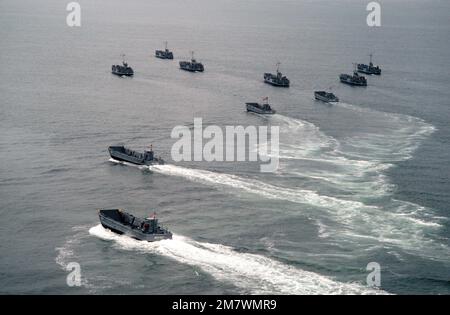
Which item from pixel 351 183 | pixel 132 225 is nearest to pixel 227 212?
pixel 132 225

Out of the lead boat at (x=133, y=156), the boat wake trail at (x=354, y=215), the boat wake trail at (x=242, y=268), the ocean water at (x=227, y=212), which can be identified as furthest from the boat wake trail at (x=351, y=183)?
the boat wake trail at (x=242, y=268)

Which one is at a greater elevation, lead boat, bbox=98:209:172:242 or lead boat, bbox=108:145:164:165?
lead boat, bbox=108:145:164:165

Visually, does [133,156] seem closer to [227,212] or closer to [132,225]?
[227,212]

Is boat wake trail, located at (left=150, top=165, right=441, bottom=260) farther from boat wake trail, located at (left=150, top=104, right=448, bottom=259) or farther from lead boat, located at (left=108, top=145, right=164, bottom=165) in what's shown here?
lead boat, located at (left=108, top=145, right=164, bottom=165)

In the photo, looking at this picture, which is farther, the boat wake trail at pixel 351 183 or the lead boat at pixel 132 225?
the boat wake trail at pixel 351 183

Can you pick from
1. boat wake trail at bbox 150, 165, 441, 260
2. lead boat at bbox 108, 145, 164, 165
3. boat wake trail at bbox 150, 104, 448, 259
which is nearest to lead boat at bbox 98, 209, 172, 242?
boat wake trail at bbox 150, 165, 441, 260

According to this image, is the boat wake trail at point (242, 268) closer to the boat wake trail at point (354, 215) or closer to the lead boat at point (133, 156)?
the boat wake trail at point (354, 215)
